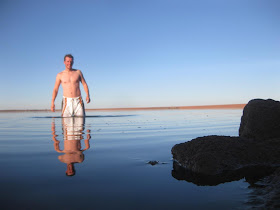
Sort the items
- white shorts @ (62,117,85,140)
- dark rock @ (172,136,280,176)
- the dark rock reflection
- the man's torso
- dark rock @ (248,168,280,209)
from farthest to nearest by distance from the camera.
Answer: the man's torso < white shorts @ (62,117,85,140) < dark rock @ (172,136,280,176) < the dark rock reflection < dark rock @ (248,168,280,209)

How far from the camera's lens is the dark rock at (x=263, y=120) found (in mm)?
4035

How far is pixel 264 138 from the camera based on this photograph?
4008mm

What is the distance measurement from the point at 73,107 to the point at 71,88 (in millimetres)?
1087

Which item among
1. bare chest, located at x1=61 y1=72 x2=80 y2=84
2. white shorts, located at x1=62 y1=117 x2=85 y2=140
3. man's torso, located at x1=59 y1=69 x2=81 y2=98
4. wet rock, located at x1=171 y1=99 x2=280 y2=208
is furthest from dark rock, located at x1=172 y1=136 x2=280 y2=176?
bare chest, located at x1=61 y1=72 x2=80 y2=84

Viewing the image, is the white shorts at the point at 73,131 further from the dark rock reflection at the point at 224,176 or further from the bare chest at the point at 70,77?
the dark rock reflection at the point at 224,176

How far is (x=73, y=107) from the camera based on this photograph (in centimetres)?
1380

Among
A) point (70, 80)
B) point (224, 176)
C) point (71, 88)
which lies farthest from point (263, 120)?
point (70, 80)

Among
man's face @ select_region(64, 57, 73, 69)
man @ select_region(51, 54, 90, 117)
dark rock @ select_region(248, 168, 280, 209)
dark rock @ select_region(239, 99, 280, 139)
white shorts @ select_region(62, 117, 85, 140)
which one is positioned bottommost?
dark rock @ select_region(248, 168, 280, 209)

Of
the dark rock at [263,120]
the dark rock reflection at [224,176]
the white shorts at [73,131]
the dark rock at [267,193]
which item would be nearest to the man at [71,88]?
the white shorts at [73,131]

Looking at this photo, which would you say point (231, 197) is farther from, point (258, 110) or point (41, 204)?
point (258, 110)

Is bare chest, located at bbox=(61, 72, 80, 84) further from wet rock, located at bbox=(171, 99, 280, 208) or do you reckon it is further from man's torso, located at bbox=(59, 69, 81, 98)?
wet rock, located at bbox=(171, 99, 280, 208)

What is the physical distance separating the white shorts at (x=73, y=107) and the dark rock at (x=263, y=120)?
1082 cm

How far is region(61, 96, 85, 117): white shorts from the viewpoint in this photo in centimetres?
1363

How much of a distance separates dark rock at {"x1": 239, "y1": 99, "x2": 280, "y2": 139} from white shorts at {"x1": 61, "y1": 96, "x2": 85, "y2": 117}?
35.5ft
